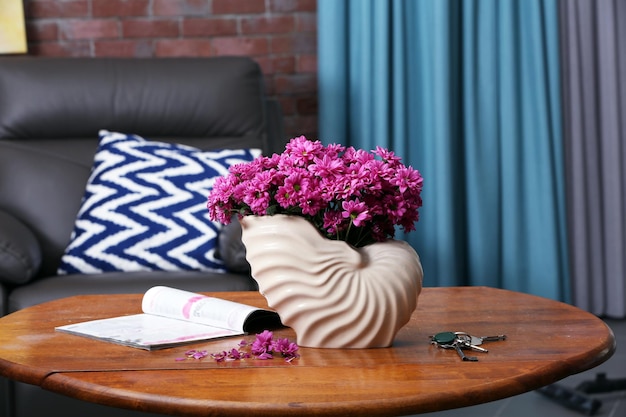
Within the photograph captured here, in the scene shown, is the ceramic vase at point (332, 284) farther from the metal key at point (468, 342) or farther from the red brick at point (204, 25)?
the red brick at point (204, 25)

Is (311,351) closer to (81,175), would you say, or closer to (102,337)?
(102,337)

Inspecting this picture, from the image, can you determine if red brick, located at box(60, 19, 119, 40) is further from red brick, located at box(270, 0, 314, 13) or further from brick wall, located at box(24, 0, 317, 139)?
red brick, located at box(270, 0, 314, 13)

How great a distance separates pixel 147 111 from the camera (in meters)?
2.51

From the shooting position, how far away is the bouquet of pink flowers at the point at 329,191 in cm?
110

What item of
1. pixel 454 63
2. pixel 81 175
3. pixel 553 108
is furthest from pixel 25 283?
pixel 553 108

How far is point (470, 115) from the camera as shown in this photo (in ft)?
9.09

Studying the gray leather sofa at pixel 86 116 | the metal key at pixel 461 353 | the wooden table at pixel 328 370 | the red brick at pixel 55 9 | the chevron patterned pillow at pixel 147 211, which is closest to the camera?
the wooden table at pixel 328 370

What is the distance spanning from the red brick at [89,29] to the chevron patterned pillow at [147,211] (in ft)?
2.44

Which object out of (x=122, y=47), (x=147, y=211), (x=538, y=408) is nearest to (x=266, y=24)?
(x=122, y=47)

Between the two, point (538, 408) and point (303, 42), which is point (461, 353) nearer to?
point (538, 408)

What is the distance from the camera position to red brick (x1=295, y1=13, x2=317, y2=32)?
2.98 metres

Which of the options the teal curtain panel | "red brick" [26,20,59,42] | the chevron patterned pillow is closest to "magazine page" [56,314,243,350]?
the chevron patterned pillow

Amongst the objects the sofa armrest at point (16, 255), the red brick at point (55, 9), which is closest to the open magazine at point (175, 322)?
the sofa armrest at point (16, 255)

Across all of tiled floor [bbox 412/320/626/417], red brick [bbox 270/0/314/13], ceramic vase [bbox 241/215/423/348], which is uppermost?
red brick [bbox 270/0/314/13]
